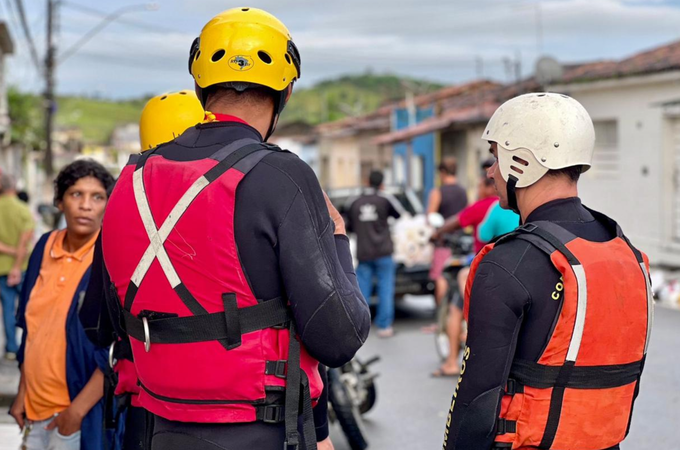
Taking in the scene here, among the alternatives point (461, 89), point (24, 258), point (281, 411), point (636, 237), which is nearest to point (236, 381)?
point (281, 411)

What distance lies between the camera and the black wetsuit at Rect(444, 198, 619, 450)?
95.0 inches

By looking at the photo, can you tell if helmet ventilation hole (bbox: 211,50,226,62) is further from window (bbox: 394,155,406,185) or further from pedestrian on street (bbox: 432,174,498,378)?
window (bbox: 394,155,406,185)

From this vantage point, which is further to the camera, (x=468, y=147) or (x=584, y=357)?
(x=468, y=147)

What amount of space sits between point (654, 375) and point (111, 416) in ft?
22.0

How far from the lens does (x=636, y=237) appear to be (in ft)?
59.6

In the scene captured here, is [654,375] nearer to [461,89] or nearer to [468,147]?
[468,147]

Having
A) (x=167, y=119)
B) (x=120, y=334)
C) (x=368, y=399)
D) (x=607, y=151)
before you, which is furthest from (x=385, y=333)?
(x=607, y=151)

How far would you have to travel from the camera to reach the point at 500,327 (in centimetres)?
242

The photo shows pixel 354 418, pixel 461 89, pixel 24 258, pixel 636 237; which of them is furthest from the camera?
pixel 461 89

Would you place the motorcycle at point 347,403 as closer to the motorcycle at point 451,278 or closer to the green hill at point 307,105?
the motorcycle at point 451,278

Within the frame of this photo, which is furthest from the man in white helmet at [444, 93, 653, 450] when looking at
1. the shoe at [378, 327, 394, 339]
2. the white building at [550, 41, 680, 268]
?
the white building at [550, 41, 680, 268]

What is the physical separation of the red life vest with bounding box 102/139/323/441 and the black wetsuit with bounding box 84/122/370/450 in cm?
3

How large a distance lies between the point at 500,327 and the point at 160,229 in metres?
0.94

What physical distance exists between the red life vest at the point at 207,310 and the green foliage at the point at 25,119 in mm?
40171
